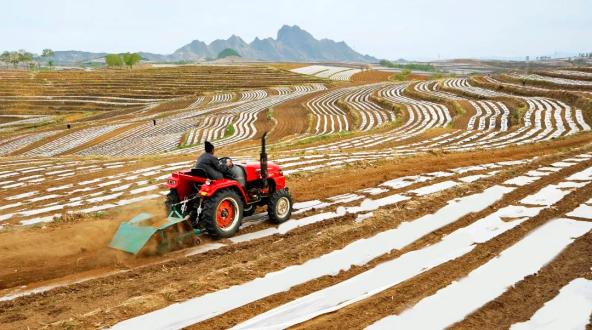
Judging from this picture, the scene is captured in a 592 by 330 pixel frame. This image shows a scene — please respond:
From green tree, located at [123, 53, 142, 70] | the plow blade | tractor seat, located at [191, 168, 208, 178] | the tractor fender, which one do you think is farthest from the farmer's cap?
green tree, located at [123, 53, 142, 70]

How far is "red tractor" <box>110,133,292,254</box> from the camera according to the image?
6305 millimetres

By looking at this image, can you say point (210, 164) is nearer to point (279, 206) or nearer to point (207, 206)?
point (207, 206)

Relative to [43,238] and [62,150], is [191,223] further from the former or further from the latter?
[62,150]

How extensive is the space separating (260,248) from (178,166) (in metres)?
8.13

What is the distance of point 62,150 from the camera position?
1284 inches

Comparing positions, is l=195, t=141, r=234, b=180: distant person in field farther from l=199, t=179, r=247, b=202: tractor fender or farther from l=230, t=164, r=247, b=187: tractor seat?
l=230, t=164, r=247, b=187: tractor seat

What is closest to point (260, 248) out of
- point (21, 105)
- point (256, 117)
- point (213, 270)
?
point (213, 270)

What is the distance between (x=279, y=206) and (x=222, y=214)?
115cm

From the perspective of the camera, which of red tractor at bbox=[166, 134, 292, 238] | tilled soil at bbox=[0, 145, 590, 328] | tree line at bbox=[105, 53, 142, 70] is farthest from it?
tree line at bbox=[105, 53, 142, 70]

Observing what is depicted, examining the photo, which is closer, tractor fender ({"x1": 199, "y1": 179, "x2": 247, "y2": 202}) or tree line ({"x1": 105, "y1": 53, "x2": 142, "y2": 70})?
tractor fender ({"x1": 199, "y1": 179, "x2": 247, "y2": 202})

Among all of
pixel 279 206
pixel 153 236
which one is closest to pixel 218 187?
pixel 153 236

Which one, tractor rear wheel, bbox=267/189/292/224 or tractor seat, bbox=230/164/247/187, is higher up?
tractor seat, bbox=230/164/247/187

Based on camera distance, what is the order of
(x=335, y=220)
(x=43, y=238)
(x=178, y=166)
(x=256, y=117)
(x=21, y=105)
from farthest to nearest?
(x=21, y=105) < (x=256, y=117) < (x=178, y=166) < (x=335, y=220) < (x=43, y=238)

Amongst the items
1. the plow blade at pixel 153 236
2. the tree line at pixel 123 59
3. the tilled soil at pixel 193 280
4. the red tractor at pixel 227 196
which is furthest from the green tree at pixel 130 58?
the tilled soil at pixel 193 280
